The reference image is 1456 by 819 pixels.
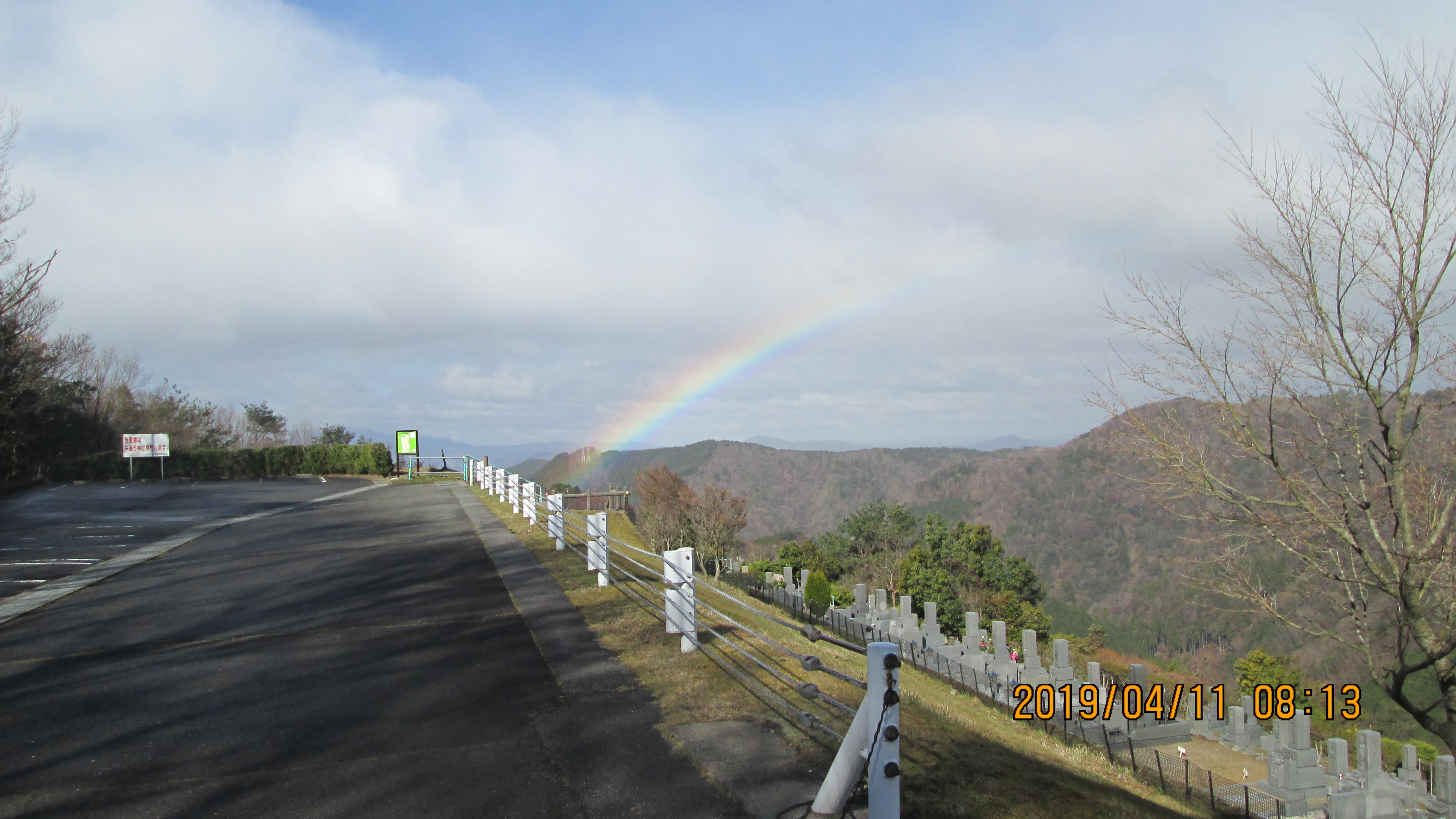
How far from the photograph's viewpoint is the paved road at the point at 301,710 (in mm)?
4234

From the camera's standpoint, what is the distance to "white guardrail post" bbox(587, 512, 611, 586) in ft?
33.1

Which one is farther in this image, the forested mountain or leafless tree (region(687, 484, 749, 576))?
the forested mountain

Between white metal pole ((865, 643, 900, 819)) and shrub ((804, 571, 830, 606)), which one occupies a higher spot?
white metal pole ((865, 643, 900, 819))

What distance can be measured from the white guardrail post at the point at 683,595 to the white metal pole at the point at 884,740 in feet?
11.2

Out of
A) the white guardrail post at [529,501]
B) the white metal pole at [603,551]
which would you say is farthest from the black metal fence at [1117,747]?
the white guardrail post at [529,501]

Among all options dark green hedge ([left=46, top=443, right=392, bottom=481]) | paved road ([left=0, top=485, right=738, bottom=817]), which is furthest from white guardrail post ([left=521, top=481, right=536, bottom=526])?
dark green hedge ([left=46, top=443, right=392, bottom=481])

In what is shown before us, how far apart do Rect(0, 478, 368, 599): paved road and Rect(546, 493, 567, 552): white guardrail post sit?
6.71 m

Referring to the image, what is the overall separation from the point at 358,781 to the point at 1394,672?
35.1ft

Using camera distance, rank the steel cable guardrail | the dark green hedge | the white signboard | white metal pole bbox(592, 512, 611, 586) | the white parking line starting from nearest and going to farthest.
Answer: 1. the steel cable guardrail
2. white metal pole bbox(592, 512, 611, 586)
3. the white parking line
4. the white signboard
5. the dark green hedge

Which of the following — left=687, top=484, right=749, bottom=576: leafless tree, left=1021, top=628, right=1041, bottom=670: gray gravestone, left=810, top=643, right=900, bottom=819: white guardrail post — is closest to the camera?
left=810, top=643, right=900, bottom=819: white guardrail post

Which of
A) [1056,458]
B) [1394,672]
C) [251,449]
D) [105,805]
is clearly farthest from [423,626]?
[1056,458]

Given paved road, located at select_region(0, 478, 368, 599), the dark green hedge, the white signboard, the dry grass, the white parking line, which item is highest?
the white signboard

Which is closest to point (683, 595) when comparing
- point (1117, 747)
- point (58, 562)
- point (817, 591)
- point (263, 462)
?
point (58, 562)

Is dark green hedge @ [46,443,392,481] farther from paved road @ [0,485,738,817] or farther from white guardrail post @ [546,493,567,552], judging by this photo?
paved road @ [0,485,738,817]
